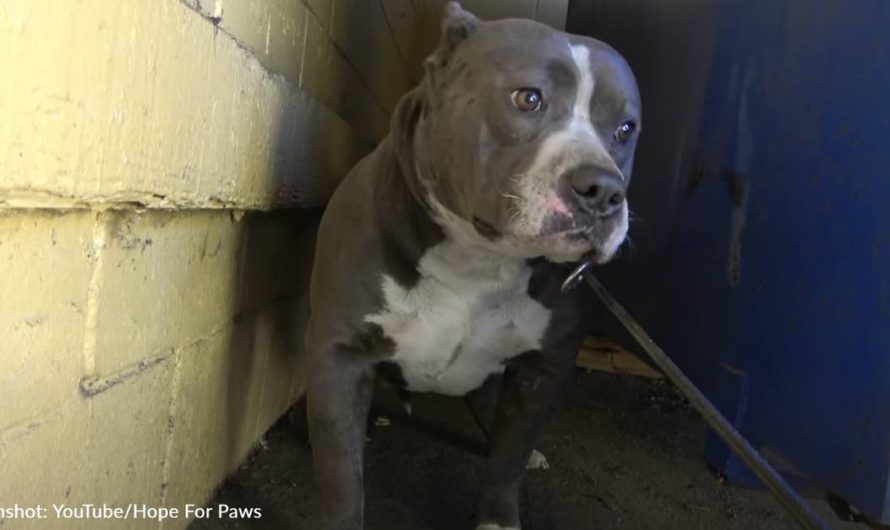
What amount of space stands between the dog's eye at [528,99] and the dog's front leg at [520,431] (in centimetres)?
51

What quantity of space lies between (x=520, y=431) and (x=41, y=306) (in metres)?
0.99

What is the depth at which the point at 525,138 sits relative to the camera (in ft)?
4.31

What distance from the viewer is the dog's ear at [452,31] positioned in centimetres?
148

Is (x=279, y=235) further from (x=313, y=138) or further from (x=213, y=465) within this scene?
(x=213, y=465)

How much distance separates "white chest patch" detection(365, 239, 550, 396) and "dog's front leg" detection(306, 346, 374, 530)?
3.9 inches

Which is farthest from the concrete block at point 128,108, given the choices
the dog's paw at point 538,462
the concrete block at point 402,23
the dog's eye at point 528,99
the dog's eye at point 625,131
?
the concrete block at point 402,23

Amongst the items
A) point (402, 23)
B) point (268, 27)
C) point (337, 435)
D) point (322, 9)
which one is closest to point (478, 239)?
point (337, 435)

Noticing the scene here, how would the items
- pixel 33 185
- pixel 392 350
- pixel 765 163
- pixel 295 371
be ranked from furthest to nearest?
pixel 295 371
pixel 765 163
pixel 392 350
pixel 33 185

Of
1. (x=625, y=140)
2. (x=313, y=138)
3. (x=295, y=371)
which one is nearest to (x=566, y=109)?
(x=625, y=140)

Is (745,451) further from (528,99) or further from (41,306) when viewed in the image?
(41,306)

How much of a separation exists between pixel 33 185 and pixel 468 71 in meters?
0.79

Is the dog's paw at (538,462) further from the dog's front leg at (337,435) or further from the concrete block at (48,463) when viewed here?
the concrete block at (48,463)

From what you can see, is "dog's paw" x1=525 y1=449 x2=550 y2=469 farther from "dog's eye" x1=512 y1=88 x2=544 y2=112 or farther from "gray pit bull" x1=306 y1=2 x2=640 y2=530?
"dog's eye" x1=512 y1=88 x2=544 y2=112

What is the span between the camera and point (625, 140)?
1.46 m
